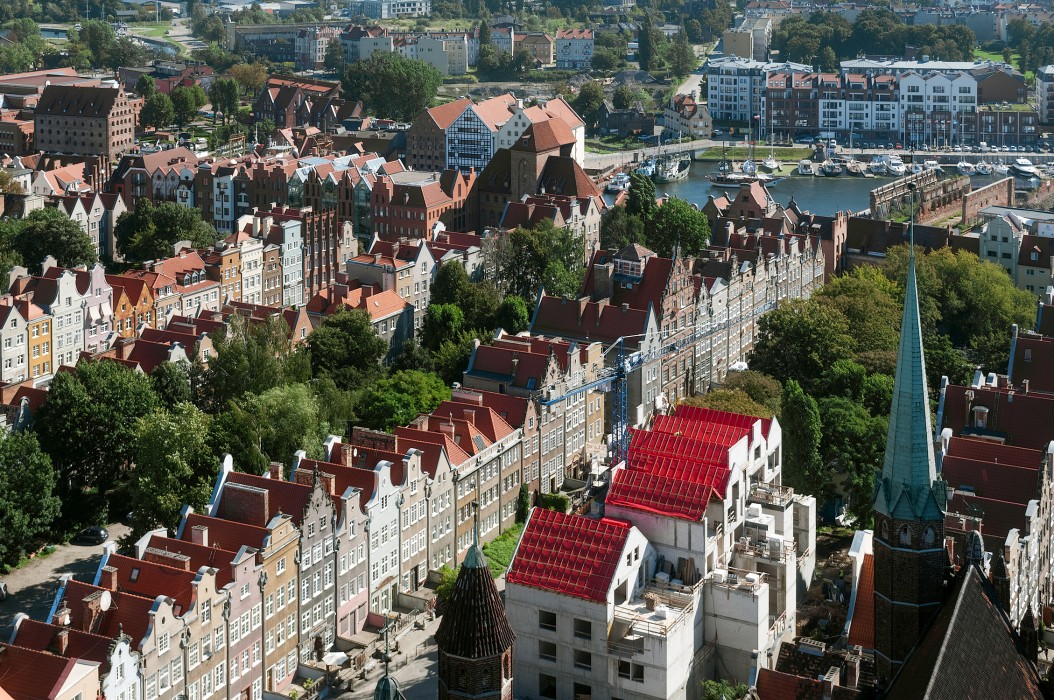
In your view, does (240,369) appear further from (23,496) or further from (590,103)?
(590,103)

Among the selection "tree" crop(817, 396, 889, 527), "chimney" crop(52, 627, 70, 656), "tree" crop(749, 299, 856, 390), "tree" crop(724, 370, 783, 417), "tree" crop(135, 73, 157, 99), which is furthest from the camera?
"tree" crop(135, 73, 157, 99)

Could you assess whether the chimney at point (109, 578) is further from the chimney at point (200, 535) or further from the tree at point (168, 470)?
the tree at point (168, 470)

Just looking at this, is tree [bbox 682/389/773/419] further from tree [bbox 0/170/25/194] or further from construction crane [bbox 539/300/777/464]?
tree [bbox 0/170/25/194]

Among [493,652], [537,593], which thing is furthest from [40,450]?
[493,652]

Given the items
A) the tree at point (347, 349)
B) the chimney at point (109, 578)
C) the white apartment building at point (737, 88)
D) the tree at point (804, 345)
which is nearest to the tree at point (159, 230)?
the tree at point (347, 349)

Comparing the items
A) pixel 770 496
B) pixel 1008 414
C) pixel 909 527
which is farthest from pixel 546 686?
pixel 1008 414

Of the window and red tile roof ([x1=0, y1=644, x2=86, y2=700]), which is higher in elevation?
red tile roof ([x1=0, y1=644, x2=86, y2=700])

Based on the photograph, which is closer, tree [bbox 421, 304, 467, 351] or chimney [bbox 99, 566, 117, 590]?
chimney [bbox 99, 566, 117, 590]

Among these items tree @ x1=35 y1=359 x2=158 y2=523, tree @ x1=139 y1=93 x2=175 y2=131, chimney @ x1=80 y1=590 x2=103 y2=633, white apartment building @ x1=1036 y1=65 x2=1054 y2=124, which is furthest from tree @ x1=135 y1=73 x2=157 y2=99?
chimney @ x1=80 y1=590 x2=103 y2=633
